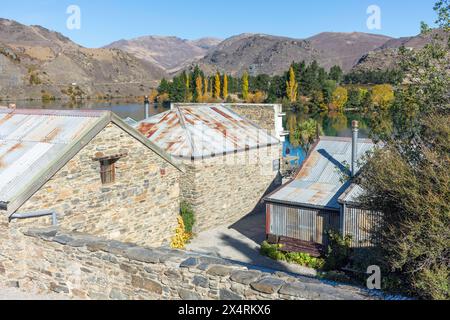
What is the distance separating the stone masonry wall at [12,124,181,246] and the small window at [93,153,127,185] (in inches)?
4.4

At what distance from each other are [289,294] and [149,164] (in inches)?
303

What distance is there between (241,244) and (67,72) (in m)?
144

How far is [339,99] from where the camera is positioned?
89.3 metres

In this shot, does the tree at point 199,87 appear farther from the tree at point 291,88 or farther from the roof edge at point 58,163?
the roof edge at point 58,163

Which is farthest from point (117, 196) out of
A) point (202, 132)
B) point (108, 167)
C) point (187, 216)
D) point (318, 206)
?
point (202, 132)

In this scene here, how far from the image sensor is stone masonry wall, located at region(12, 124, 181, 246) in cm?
1054

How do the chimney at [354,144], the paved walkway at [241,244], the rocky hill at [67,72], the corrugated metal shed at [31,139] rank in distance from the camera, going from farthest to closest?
1. the rocky hill at [67,72]
2. the chimney at [354,144]
3. the paved walkway at [241,244]
4. the corrugated metal shed at [31,139]

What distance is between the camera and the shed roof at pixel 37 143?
992 cm

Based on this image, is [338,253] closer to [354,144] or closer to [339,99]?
[354,144]

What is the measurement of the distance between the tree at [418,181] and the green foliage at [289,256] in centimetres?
489

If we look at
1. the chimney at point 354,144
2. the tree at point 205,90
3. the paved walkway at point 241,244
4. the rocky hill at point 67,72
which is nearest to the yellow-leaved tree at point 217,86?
the tree at point 205,90

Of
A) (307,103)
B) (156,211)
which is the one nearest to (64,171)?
(156,211)
